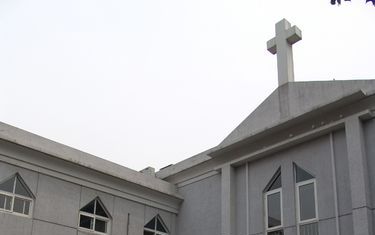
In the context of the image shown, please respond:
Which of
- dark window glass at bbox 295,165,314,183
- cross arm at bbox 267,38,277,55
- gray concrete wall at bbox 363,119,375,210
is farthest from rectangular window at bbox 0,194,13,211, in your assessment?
gray concrete wall at bbox 363,119,375,210

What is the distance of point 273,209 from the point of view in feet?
40.0

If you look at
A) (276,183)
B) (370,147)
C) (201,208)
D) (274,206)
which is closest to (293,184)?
(276,183)

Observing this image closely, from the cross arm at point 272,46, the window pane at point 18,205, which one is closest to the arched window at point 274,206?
the cross arm at point 272,46

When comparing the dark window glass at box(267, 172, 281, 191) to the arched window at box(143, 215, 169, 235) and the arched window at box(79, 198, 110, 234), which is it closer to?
the arched window at box(143, 215, 169, 235)

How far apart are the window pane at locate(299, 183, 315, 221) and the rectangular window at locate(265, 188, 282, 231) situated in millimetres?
612

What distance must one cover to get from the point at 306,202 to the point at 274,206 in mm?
960

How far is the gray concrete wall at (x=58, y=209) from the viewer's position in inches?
442

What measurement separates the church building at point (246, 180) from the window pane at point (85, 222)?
0.08ft

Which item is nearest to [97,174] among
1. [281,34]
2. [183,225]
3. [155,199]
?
[155,199]

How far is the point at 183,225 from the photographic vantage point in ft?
47.4

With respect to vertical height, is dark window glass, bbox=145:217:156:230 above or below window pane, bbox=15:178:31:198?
below

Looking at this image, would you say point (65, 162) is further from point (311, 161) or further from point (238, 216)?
point (311, 161)

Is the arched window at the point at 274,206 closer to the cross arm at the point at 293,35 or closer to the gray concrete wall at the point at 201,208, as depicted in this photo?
the gray concrete wall at the point at 201,208

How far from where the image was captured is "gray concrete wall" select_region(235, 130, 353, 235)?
10.8m
